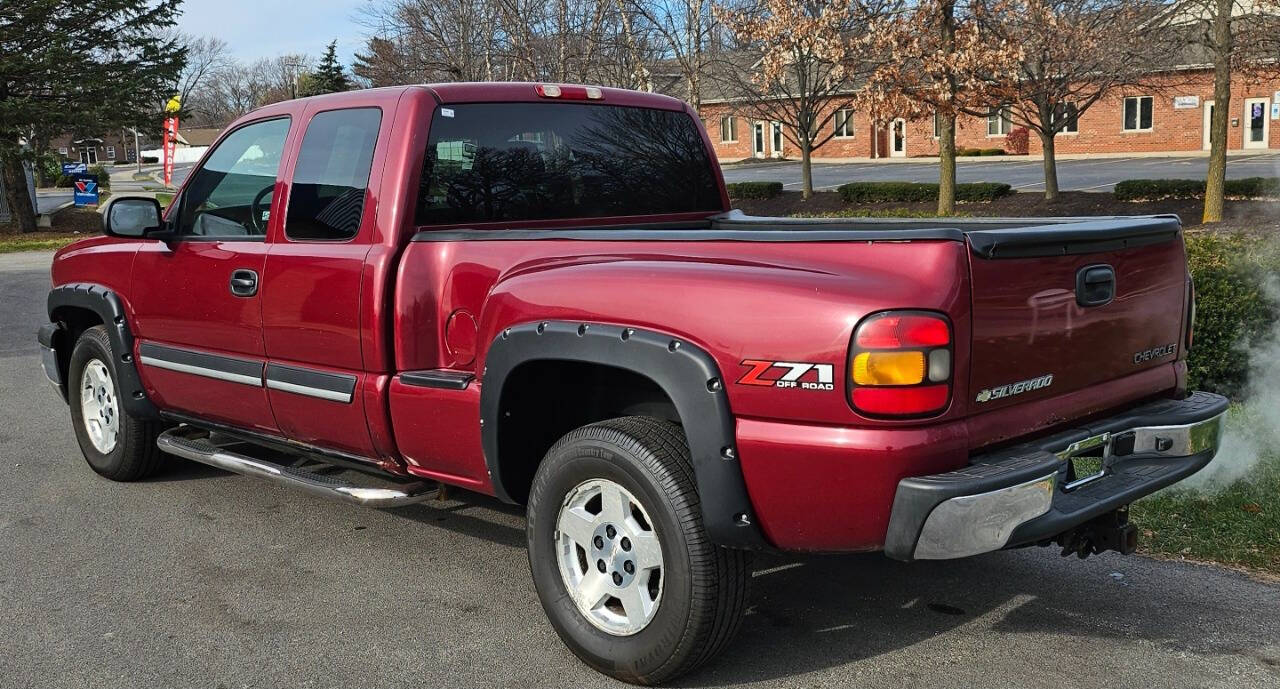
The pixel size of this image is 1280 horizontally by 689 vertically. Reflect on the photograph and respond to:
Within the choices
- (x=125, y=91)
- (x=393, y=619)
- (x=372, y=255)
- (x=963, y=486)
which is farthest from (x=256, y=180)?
(x=125, y=91)

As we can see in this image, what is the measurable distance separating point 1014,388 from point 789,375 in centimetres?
68

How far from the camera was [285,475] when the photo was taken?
15.7ft

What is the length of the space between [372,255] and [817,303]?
1.91 metres

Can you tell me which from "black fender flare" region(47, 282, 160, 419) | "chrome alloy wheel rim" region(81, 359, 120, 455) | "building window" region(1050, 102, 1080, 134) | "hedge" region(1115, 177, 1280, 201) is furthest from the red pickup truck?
"building window" region(1050, 102, 1080, 134)

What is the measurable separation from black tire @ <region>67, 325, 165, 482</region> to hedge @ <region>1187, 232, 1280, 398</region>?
6132mm

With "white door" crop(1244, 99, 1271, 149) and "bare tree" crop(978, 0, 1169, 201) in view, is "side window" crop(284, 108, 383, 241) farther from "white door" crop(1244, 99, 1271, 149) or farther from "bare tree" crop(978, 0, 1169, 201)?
"white door" crop(1244, 99, 1271, 149)

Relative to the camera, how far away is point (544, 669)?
12.4ft

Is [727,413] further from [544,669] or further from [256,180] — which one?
[256,180]

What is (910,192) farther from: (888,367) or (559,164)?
(888,367)

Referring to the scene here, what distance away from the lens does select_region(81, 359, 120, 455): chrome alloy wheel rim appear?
6086 mm

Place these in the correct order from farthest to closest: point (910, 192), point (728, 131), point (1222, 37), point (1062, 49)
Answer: point (728, 131) → point (910, 192) → point (1062, 49) → point (1222, 37)

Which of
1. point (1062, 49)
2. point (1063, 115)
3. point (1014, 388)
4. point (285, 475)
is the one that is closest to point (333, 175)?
point (285, 475)

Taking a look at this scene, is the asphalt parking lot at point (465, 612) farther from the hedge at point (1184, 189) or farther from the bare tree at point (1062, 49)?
the hedge at point (1184, 189)

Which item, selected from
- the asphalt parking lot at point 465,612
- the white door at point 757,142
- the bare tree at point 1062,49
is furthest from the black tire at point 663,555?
the white door at point 757,142
